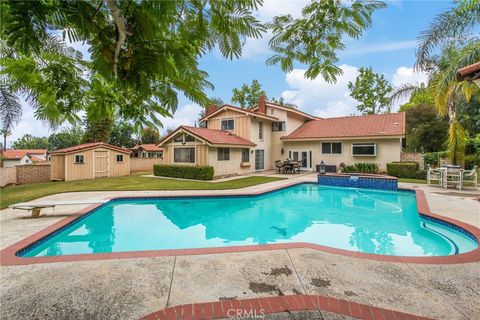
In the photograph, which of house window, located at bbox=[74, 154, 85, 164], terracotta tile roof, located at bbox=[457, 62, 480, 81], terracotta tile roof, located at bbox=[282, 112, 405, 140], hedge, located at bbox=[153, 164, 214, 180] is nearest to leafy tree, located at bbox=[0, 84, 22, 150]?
house window, located at bbox=[74, 154, 85, 164]

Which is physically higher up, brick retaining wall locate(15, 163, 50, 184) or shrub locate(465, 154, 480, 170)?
shrub locate(465, 154, 480, 170)

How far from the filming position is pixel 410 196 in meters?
11.8

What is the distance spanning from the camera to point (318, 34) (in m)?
2.56

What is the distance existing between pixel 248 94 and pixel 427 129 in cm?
2327

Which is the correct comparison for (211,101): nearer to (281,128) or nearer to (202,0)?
(202,0)

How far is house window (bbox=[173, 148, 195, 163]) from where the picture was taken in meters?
18.8

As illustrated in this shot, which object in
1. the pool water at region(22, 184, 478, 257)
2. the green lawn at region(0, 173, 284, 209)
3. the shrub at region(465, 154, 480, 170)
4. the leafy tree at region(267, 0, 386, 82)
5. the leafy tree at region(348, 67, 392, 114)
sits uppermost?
the leafy tree at region(348, 67, 392, 114)

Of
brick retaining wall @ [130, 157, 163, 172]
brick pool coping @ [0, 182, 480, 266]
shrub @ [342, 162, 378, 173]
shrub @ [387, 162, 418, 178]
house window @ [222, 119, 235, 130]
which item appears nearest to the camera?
brick pool coping @ [0, 182, 480, 266]

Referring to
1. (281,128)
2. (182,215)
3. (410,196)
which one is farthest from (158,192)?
(281,128)

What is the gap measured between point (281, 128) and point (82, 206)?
1840 cm

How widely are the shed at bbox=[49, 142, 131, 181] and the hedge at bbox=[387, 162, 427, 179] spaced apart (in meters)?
20.8

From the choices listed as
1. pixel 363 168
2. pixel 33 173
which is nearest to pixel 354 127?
pixel 363 168

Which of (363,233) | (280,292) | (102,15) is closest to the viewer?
(102,15)

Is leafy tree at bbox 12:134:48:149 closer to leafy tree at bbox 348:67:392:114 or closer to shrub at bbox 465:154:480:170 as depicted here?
leafy tree at bbox 348:67:392:114
